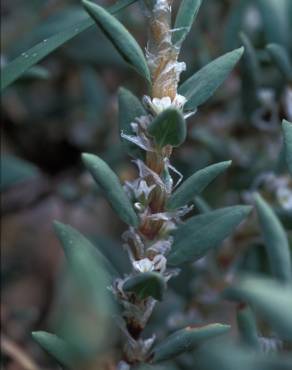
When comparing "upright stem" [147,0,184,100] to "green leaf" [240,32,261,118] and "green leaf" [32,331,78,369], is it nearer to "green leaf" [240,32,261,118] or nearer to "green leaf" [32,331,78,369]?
"green leaf" [32,331,78,369]

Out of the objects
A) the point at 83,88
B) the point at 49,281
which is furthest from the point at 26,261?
the point at 83,88

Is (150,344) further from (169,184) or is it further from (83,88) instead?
(83,88)

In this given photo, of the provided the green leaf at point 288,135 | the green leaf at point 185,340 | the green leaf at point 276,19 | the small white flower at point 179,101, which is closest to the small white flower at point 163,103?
the small white flower at point 179,101

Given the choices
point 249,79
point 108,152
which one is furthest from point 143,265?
point 108,152

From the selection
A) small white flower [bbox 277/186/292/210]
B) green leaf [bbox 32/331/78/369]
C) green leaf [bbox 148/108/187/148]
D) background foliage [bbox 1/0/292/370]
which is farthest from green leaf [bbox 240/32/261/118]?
green leaf [bbox 32/331/78/369]

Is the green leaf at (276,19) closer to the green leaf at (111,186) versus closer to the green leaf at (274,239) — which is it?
the green leaf at (274,239)

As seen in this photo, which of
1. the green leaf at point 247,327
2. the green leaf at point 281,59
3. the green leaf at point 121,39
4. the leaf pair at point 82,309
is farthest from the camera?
the green leaf at point 281,59

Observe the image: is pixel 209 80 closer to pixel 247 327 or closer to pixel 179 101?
pixel 179 101
